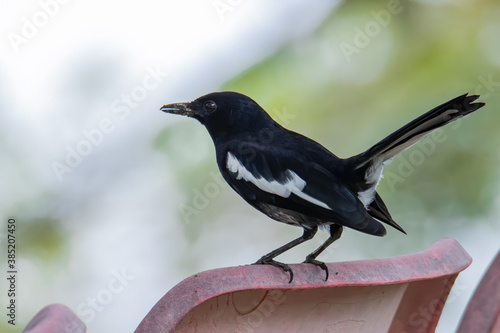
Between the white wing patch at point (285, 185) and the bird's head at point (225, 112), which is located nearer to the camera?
the white wing patch at point (285, 185)

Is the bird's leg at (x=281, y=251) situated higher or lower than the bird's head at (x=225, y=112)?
lower

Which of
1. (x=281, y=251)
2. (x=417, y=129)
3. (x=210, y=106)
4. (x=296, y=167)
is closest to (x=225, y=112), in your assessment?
(x=210, y=106)

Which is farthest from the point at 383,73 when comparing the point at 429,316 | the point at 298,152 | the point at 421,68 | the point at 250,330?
the point at 250,330

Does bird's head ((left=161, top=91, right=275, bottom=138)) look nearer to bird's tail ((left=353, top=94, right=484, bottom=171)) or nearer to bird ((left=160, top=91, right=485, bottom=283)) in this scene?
bird ((left=160, top=91, right=485, bottom=283))

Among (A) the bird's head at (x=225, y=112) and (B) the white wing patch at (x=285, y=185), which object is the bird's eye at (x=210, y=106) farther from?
(B) the white wing patch at (x=285, y=185)

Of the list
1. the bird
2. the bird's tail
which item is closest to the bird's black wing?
the bird

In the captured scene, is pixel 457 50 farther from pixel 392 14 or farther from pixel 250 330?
pixel 250 330

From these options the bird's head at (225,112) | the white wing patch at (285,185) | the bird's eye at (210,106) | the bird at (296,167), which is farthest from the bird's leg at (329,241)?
the bird's eye at (210,106)
